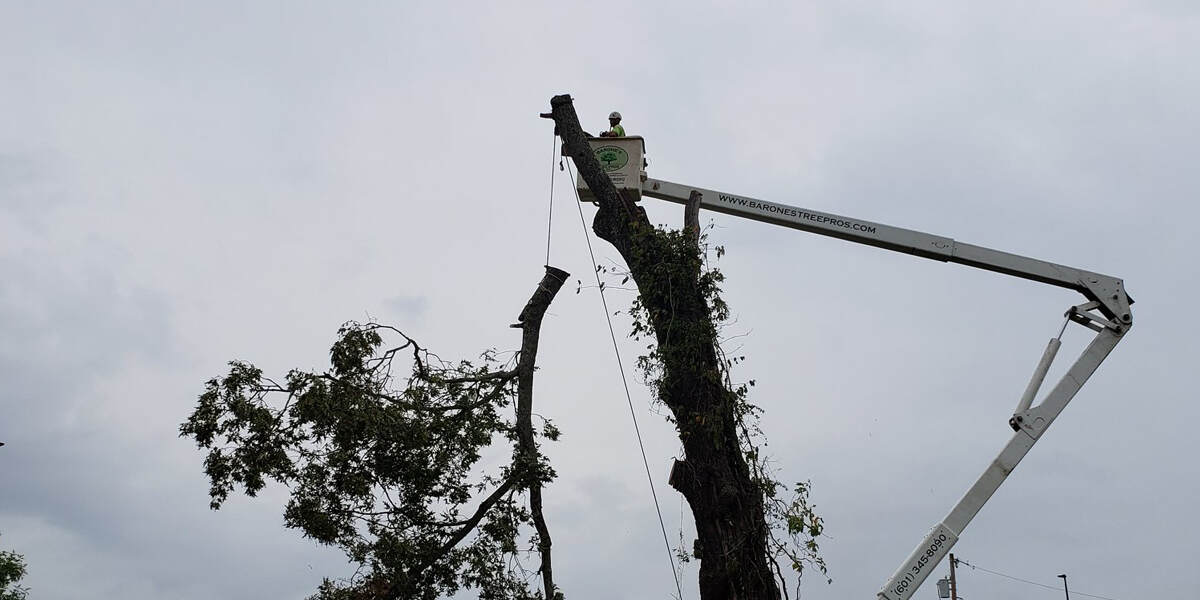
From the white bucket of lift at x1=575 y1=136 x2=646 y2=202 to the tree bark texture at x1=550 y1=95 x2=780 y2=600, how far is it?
228 millimetres

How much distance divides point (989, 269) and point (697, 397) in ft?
10.4

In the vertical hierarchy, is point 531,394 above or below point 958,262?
below

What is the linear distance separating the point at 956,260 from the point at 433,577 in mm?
5556

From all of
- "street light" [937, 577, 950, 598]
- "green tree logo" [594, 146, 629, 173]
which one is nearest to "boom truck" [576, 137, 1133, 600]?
"green tree logo" [594, 146, 629, 173]

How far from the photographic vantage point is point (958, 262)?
35.1 feet

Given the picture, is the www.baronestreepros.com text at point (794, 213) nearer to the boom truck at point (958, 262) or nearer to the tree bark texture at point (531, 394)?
the boom truck at point (958, 262)

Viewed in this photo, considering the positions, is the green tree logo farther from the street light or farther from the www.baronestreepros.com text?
the street light

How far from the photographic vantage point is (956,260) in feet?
35.0

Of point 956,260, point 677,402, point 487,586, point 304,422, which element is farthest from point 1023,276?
point 304,422

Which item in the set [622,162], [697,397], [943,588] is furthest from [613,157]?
[943,588]

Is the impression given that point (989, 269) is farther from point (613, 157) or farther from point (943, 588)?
point (943, 588)

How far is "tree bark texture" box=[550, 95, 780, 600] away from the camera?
30.7ft

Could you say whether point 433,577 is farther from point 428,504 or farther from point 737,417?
point 737,417

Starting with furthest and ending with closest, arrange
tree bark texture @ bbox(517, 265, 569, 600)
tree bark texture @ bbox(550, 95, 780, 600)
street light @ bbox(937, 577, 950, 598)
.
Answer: street light @ bbox(937, 577, 950, 598), tree bark texture @ bbox(517, 265, 569, 600), tree bark texture @ bbox(550, 95, 780, 600)
